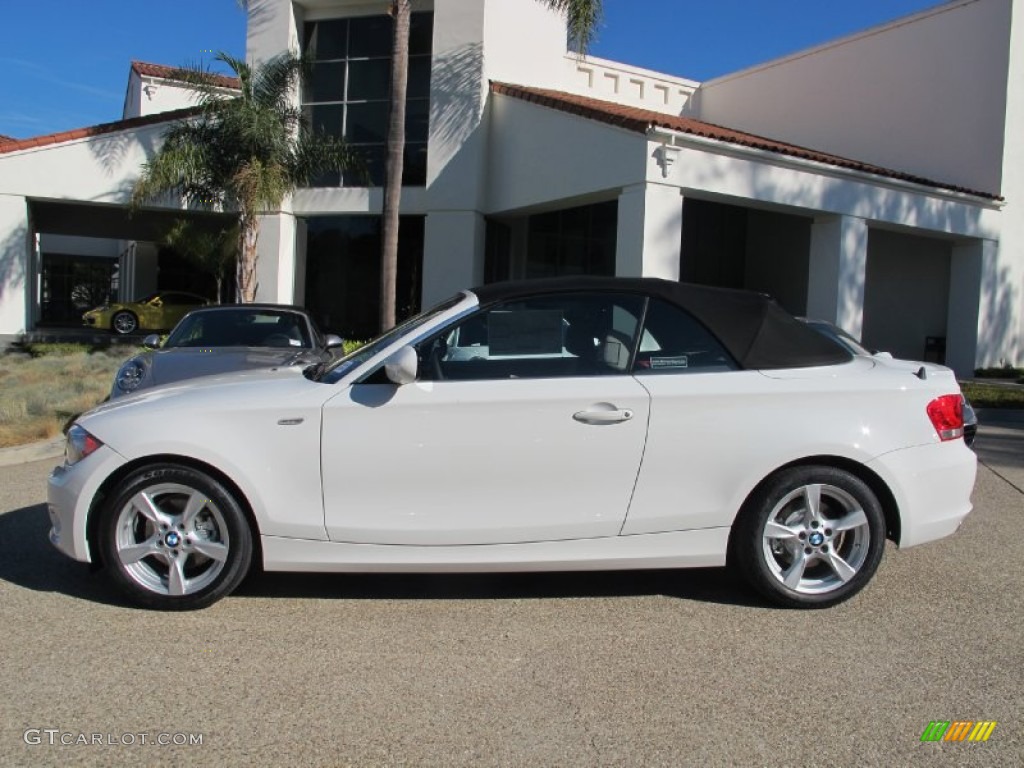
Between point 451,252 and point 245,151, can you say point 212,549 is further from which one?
point 245,151

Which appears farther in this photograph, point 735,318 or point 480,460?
point 735,318

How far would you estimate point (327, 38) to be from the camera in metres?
20.3

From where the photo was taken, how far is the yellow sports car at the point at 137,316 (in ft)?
88.3

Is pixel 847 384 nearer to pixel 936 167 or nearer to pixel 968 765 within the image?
pixel 968 765

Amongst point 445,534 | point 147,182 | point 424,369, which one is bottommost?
point 445,534

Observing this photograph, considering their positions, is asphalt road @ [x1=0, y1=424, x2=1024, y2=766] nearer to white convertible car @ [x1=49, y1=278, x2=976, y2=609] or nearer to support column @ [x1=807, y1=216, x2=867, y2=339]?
white convertible car @ [x1=49, y1=278, x2=976, y2=609]

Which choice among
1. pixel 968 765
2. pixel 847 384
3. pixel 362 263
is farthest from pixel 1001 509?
pixel 362 263

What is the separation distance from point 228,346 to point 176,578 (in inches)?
186

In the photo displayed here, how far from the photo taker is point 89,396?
11508mm

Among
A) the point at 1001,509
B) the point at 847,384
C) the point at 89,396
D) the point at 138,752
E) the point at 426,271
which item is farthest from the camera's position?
the point at 426,271

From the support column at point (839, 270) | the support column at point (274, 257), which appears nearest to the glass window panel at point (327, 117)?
the support column at point (274, 257)

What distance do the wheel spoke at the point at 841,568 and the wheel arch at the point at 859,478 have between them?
311 mm

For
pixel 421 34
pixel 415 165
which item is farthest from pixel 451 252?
pixel 421 34

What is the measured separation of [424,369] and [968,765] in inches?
107
